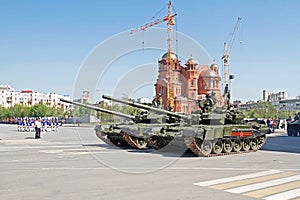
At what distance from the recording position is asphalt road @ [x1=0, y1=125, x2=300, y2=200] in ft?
29.0

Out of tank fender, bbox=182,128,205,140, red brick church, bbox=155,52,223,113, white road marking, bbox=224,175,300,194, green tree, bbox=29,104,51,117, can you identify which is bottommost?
white road marking, bbox=224,175,300,194

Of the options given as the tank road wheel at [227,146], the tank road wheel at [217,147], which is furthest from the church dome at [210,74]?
the tank road wheel at [217,147]

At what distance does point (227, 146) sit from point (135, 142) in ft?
15.6

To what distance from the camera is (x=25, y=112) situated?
10025 cm

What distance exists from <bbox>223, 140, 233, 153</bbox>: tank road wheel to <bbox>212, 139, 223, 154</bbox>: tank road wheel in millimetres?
250

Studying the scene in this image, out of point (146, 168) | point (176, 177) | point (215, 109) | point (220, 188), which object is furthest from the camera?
point (215, 109)

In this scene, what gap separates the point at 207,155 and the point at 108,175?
6131 mm

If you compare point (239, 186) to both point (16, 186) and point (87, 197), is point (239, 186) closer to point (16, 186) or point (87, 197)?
point (87, 197)

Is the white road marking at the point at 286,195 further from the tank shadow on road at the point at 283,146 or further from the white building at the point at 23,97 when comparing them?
the white building at the point at 23,97

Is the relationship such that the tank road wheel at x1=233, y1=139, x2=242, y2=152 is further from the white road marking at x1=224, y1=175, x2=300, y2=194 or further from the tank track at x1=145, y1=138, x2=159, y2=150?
the white road marking at x1=224, y1=175, x2=300, y2=194

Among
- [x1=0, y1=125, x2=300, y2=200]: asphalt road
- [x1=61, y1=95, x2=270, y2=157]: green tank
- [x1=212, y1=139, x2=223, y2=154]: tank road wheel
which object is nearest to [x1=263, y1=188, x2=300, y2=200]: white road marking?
[x1=0, y1=125, x2=300, y2=200]: asphalt road

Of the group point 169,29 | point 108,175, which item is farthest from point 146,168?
point 169,29

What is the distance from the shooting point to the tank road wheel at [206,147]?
16188 millimetres

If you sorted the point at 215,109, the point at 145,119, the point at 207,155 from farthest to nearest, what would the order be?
the point at 145,119 < the point at 215,109 < the point at 207,155
